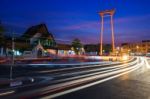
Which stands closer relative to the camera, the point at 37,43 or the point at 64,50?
the point at 37,43

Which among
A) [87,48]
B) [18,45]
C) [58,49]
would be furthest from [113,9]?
[87,48]

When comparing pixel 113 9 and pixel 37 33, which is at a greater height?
Answer: pixel 113 9

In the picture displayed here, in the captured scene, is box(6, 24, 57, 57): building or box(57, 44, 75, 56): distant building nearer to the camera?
box(6, 24, 57, 57): building

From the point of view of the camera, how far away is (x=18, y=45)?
169ft

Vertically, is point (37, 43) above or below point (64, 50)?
above

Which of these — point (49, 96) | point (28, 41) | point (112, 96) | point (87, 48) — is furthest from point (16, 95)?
point (87, 48)

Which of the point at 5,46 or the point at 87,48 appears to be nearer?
the point at 5,46

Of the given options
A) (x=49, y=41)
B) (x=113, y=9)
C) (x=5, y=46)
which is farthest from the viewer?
(x=113, y=9)

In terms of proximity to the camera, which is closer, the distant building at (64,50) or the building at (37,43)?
the building at (37,43)

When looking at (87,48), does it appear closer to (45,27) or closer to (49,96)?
(45,27)

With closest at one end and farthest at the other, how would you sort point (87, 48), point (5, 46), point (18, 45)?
point (5, 46) < point (18, 45) < point (87, 48)

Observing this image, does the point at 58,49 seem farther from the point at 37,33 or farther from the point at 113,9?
the point at 113,9

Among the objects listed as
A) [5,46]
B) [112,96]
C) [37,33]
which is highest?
[37,33]

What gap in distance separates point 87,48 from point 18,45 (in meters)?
77.3
